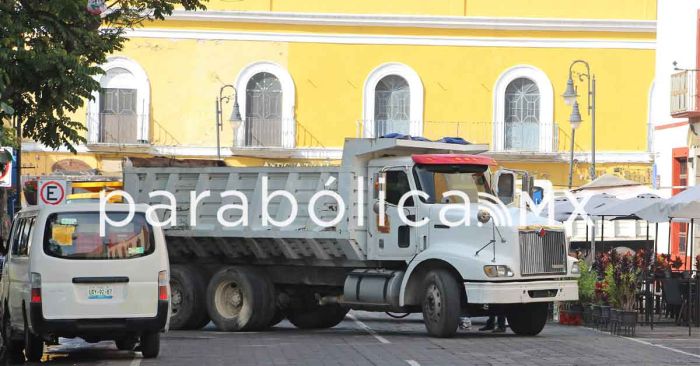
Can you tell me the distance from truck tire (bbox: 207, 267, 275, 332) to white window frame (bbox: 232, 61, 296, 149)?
28139 mm

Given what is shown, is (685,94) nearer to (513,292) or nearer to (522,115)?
(513,292)

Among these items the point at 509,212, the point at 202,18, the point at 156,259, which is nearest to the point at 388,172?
the point at 509,212

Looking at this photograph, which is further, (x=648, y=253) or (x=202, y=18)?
(x=202, y=18)

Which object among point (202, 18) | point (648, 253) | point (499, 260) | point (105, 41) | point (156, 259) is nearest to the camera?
point (156, 259)

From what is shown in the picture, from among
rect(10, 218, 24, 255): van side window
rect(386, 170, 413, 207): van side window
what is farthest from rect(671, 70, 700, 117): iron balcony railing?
rect(10, 218, 24, 255): van side window

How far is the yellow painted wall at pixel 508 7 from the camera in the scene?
53594mm

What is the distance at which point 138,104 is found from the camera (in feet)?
173

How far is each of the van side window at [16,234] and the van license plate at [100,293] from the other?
1.53 metres

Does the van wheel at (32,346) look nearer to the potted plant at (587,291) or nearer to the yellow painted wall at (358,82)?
the potted plant at (587,291)

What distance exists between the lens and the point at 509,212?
23.2 meters

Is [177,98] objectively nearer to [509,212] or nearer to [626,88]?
[626,88]

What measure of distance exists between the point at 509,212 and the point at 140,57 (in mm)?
31235

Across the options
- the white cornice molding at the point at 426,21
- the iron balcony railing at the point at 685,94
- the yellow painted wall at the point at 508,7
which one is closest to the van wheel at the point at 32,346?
the iron balcony railing at the point at 685,94

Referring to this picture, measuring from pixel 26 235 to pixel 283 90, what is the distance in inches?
1378
